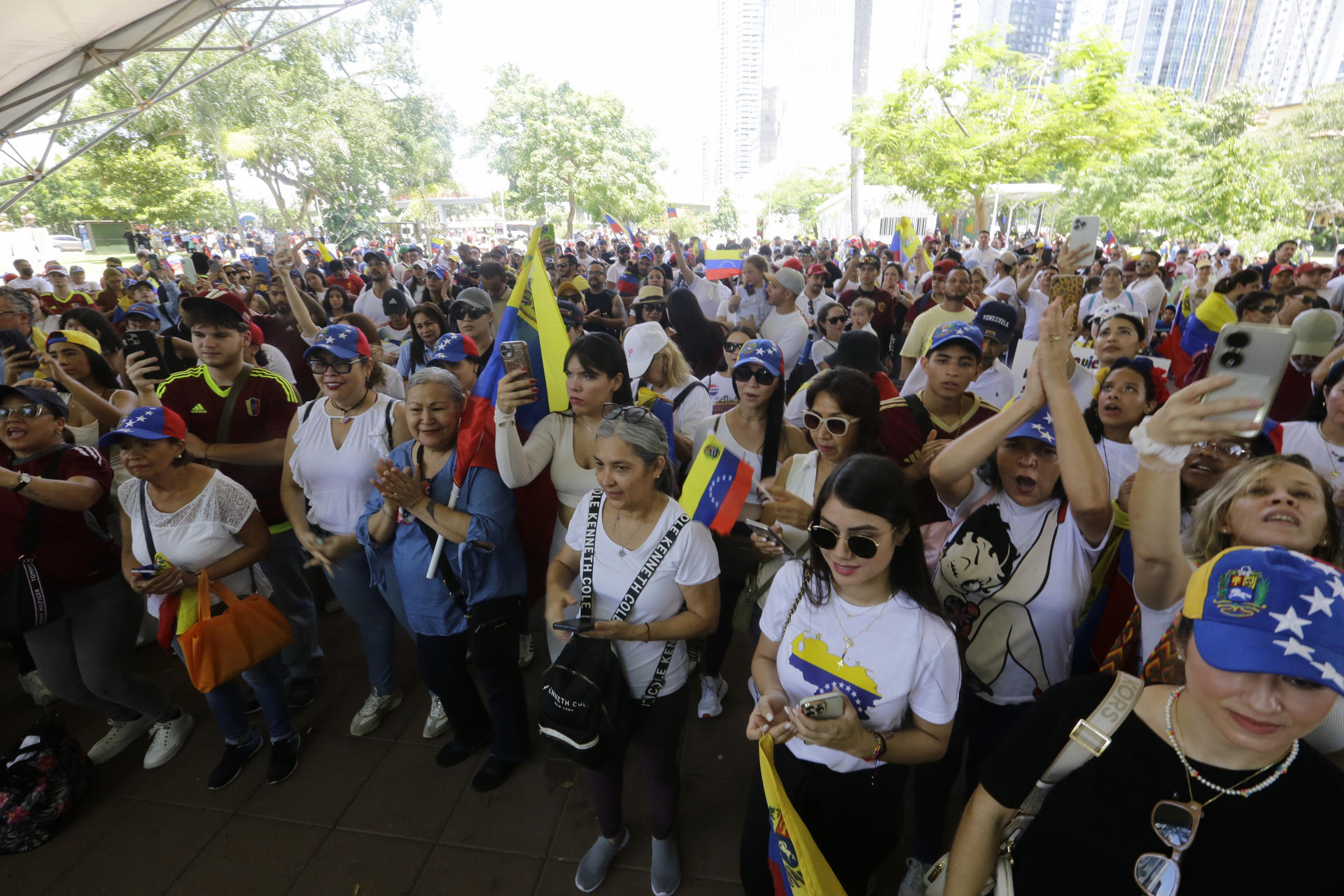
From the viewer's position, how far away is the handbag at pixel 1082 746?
4.20 ft

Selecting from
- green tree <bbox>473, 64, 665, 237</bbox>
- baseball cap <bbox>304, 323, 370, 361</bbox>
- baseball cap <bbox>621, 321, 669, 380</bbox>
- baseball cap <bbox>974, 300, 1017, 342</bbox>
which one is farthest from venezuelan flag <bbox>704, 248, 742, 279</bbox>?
green tree <bbox>473, 64, 665, 237</bbox>

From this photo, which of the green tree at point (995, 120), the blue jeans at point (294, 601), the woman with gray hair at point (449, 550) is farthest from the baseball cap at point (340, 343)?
the green tree at point (995, 120)

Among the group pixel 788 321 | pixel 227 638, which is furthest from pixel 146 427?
pixel 788 321

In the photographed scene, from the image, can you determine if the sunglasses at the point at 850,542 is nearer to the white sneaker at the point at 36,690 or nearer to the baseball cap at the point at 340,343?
the baseball cap at the point at 340,343

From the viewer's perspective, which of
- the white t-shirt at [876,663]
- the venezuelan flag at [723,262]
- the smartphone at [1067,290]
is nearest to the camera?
the white t-shirt at [876,663]

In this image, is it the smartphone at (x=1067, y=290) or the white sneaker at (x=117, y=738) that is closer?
the smartphone at (x=1067, y=290)

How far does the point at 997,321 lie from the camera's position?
4301 mm

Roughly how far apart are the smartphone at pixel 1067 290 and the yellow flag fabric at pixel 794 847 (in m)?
1.67

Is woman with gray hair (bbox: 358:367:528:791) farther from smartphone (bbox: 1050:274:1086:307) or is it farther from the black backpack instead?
smartphone (bbox: 1050:274:1086:307)

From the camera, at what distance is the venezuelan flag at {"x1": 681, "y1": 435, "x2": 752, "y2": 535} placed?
221 centimetres

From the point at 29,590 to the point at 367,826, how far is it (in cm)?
191

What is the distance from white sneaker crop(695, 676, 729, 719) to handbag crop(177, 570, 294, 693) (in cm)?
218

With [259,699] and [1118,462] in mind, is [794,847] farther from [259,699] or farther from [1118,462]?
[259,699]

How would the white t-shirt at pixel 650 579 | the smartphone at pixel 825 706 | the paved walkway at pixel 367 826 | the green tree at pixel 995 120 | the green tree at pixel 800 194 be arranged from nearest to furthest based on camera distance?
the smartphone at pixel 825 706
the white t-shirt at pixel 650 579
the paved walkway at pixel 367 826
the green tree at pixel 995 120
the green tree at pixel 800 194
